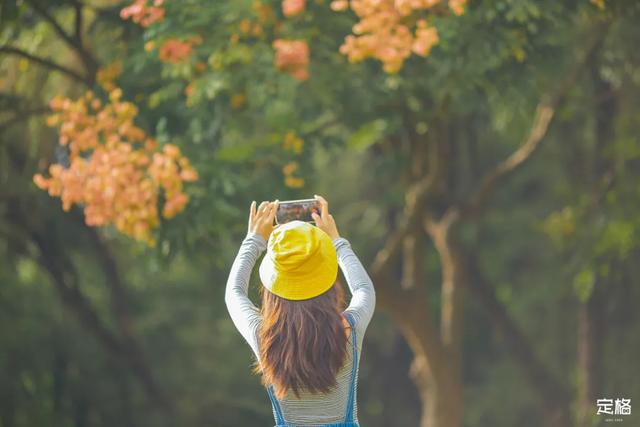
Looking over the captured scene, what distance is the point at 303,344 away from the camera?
3031mm

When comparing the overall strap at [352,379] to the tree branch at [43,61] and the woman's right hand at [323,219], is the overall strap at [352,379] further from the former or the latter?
the tree branch at [43,61]

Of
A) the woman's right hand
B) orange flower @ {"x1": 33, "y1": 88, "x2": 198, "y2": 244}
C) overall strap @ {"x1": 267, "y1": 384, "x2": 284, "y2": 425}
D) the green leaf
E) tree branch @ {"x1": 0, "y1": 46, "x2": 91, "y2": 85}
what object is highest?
tree branch @ {"x1": 0, "y1": 46, "x2": 91, "y2": 85}

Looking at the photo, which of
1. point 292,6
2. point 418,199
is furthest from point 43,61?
point 418,199

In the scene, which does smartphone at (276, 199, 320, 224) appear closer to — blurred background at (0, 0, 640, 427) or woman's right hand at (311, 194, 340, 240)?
woman's right hand at (311, 194, 340, 240)

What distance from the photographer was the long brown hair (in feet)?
9.94

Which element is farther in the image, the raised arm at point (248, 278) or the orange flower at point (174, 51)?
the orange flower at point (174, 51)

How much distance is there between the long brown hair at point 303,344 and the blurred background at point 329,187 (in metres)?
0.62

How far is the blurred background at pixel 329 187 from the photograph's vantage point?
6.73 metres

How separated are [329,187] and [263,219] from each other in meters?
10.1

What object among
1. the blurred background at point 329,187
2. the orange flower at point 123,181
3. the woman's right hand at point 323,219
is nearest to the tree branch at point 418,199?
the blurred background at point 329,187

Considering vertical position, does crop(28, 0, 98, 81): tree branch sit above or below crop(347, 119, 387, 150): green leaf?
above

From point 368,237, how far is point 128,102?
19.5 ft

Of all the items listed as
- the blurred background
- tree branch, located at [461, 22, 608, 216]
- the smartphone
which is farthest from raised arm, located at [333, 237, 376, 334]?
tree branch, located at [461, 22, 608, 216]

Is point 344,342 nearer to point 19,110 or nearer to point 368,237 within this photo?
point 19,110
